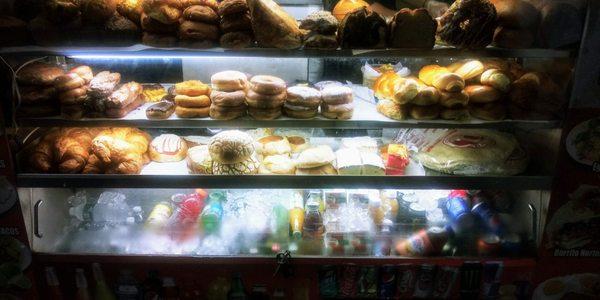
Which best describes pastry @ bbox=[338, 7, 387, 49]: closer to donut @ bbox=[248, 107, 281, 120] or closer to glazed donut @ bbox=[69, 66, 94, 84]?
donut @ bbox=[248, 107, 281, 120]

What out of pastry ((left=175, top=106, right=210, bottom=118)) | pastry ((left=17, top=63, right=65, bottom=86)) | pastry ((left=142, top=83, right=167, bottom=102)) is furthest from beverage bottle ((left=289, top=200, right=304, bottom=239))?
pastry ((left=17, top=63, right=65, bottom=86))

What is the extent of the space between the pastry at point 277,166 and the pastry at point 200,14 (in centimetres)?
101

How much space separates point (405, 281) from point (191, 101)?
1.98m

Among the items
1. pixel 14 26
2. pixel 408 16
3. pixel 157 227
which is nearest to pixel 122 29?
pixel 14 26

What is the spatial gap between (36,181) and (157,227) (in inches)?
34.1

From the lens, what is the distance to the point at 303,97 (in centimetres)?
288

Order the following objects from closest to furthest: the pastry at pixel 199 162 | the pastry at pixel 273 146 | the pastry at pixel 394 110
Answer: the pastry at pixel 394 110, the pastry at pixel 199 162, the pastry at pixel 273 146

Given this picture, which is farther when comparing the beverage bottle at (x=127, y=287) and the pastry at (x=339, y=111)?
the beverage bottle at (x=127, y=287)

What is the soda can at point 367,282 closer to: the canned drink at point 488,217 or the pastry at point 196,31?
the canned drink at point 488,217

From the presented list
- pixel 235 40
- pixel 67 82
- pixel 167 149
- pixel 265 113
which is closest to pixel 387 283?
pixel 265 113

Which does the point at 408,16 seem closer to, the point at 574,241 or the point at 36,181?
the point at 574,241

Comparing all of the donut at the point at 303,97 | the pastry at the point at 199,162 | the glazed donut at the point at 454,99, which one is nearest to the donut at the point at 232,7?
the donut at the point at 303,97

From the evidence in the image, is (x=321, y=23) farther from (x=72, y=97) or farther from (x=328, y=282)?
(x=328, y=282)

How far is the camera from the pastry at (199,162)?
3.07 meters
